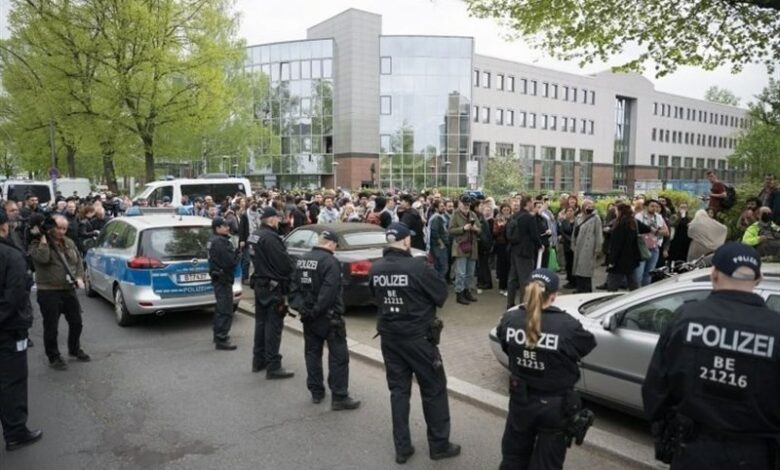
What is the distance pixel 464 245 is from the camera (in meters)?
9.69

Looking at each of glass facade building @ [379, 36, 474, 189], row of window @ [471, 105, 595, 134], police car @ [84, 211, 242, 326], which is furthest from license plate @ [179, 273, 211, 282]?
row of window @ [471, 105, 595, 134]

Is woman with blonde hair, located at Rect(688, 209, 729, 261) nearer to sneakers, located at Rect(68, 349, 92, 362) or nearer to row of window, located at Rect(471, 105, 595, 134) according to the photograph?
sneakers, located at Rect(68, 349, 92, 362)

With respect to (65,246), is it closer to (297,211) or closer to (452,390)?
(452,390)

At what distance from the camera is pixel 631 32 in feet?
39.6

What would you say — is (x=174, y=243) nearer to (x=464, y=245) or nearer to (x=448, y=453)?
(x=464, y=245)

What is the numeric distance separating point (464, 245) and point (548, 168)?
5642cm

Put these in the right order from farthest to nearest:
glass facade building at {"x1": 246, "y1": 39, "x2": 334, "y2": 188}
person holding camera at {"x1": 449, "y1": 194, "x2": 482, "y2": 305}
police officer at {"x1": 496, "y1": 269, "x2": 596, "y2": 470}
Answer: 1. glass facade building at {"x1": 246, "y1": 39, "x2": 334, "y2": 188}
2. person holding camera at {"x1": 449, "y1": 194, "x2": 482, "y2": 305}
3. police officer at {"x1": 496, "y1": 269, "x2": 596, "y2": 470}

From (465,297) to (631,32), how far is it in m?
7.11

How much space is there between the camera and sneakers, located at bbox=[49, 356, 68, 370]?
21.6ft

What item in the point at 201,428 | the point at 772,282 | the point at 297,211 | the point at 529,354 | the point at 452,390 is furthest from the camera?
the point at 297,211

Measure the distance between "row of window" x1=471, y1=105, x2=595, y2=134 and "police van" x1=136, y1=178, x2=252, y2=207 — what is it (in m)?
37.5

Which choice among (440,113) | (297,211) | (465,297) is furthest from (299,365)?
(440,113)

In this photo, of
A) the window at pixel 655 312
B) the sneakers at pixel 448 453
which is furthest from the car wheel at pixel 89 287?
the window at pixel 655 312

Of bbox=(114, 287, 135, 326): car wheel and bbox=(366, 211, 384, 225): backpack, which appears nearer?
bbox=(114, 287, 135, 326): car wheel
